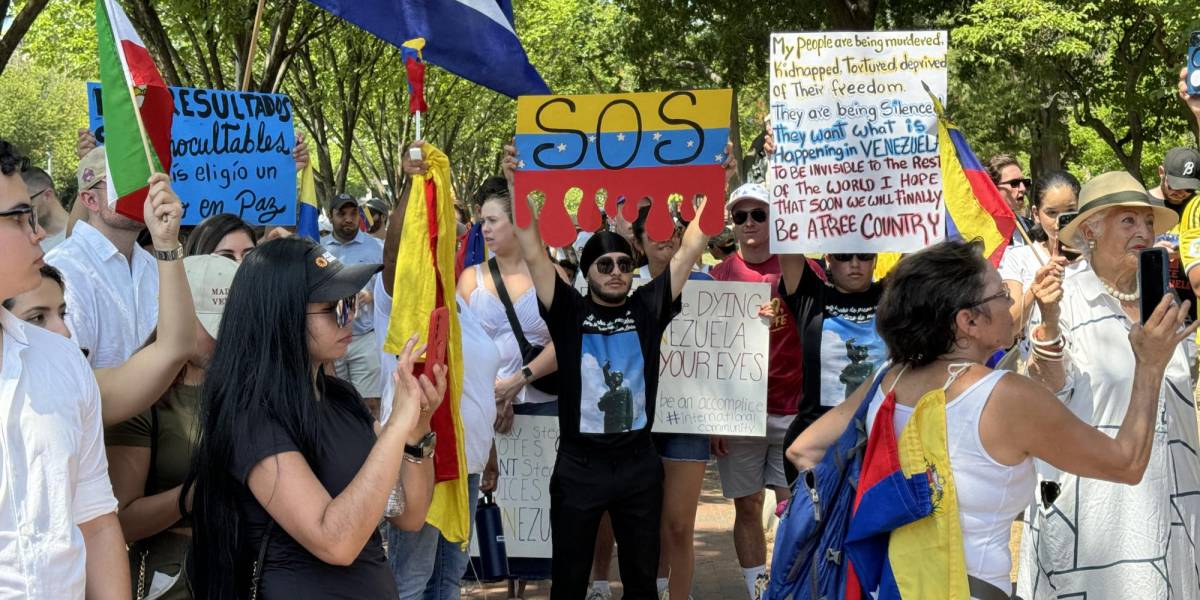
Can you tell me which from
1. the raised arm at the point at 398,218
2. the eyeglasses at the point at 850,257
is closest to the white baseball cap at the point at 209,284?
the raised arm at the point at 398,218

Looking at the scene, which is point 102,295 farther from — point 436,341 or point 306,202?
point 306,202

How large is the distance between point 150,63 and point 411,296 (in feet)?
6.58

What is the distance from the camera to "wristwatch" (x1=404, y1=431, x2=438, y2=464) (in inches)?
141

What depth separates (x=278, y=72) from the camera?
1728cm

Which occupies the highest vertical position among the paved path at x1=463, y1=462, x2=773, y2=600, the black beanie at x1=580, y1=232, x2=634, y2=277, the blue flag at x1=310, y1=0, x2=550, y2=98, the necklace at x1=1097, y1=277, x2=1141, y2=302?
the blue flag at x1=310, y1=0, x2=550, y2=98

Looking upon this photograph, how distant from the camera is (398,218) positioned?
15.8 feet

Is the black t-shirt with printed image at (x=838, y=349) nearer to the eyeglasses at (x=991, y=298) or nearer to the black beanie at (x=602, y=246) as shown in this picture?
the black beanie at (x=602, y=246)

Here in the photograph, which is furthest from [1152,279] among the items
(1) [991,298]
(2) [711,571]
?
(2) [711,571]

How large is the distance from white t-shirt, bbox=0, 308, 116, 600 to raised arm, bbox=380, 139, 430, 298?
1.65 metres

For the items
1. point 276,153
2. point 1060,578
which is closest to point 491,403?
point 276,153

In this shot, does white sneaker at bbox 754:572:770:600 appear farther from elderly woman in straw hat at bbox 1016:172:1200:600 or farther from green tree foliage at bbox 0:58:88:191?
green tree foliage at bbox 0:58:88:191

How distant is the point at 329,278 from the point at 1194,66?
4110 millimetres

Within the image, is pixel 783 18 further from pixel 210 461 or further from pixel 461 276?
pixel 210 461

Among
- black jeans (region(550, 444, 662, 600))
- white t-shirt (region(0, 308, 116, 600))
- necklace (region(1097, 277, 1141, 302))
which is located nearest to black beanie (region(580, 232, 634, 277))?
black jeans (region(550, 444, 662, 600))
